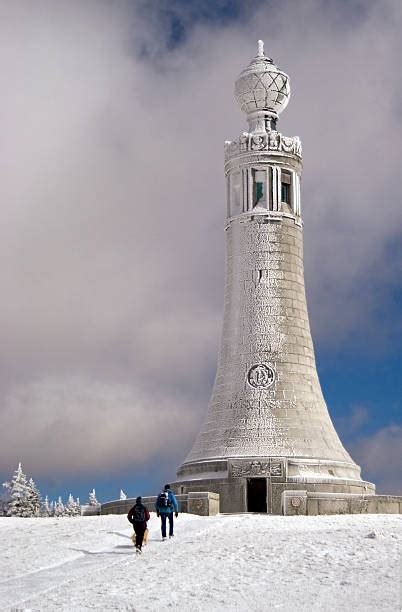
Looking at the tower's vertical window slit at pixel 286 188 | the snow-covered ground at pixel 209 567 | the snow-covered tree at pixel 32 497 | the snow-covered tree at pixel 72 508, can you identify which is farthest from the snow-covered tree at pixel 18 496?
the snow-covered ground at pixel 209 567

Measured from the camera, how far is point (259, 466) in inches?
1689

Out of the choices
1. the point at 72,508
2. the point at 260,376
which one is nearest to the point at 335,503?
the point at 260,376

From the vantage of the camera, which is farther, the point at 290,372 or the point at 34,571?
the point at 290,372

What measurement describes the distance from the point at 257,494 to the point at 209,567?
69.0 ft

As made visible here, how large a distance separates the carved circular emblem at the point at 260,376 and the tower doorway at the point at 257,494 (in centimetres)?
454

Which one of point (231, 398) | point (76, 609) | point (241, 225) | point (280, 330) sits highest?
point (241, 225)

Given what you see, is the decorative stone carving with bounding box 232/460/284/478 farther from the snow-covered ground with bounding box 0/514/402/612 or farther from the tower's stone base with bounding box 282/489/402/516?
the snow-covered ground with bounding box 0/514/402/612

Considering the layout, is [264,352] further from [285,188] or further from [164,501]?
[164,501]

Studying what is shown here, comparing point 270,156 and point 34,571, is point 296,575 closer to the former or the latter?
point 34,571

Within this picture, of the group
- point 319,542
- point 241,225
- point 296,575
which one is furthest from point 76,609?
point 241,225

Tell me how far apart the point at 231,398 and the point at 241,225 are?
8.06m

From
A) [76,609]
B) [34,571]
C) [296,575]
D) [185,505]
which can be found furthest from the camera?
[185,505]

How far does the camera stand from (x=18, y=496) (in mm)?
77188

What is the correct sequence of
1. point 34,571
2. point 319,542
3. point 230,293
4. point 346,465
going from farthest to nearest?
point 230,293, point 346,465, point 319,542, point 34,571
